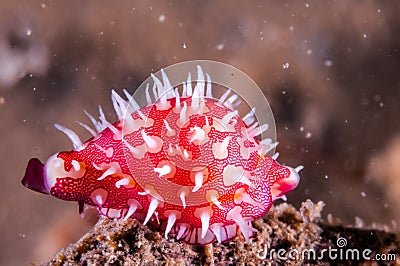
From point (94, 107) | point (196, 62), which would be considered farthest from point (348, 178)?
point (94, 107)

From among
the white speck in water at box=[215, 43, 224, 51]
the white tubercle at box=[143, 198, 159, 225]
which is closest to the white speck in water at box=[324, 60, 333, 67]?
the white speck in water at box=[215, 43, 224, 51]

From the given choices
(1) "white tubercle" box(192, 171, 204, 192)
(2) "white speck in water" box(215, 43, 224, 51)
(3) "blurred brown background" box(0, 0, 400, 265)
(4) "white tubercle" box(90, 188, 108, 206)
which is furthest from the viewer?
(2) "white speck in water" box(215, 43, 224, 51)

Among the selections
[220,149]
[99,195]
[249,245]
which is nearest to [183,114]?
[220,149]

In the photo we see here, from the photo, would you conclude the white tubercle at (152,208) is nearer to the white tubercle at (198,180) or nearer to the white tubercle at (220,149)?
the white tubercle at (198,180)

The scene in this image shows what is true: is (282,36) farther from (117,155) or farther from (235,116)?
(117,155)

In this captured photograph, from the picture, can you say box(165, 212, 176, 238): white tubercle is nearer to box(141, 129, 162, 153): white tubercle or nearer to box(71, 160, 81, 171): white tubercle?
box(141, 129, 162, 153): white tubercle
